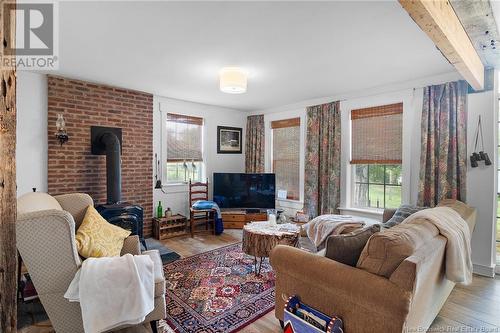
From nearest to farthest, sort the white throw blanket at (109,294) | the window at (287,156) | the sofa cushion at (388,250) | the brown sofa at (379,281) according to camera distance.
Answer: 1. the brown sofa at (379,281)
2. the sofa cushion at (388,250)
3. the white throw blanket at (109,294)
4. the window at (287,156)

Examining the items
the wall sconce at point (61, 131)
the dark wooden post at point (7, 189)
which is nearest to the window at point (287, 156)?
the wall sconce at point (61, 131)

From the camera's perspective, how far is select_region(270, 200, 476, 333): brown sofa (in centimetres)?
134

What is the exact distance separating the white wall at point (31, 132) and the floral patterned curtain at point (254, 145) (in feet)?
11.7

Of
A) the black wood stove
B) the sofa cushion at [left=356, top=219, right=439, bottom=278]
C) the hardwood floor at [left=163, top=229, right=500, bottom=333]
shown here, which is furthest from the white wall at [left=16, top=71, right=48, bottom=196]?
the sofa cushion at [left=356, top=219, right=439, bottom=278]

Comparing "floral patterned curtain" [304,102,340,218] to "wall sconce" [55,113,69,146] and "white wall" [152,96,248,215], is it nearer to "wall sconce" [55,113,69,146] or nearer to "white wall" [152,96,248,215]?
"white wall" [152,96,248,215]

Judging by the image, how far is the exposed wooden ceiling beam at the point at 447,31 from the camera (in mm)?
Result: 1365

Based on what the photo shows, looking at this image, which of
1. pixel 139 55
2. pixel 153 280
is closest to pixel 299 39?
pixel 139 55

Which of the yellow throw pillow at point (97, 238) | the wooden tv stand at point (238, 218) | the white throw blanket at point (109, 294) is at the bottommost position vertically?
the wooden tv stand at point (238, 218)

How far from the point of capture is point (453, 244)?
1872 mm

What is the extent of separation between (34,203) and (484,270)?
4559 mm

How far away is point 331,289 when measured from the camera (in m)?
1.57

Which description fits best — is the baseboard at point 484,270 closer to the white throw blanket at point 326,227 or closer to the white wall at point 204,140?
the white throw blanket at point 326,227

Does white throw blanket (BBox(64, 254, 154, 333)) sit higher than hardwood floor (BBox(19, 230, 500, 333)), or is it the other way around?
white throw blanket (BBox(64, 254, 154, 333))

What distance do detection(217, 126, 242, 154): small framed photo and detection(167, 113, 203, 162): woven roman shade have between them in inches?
17.1
